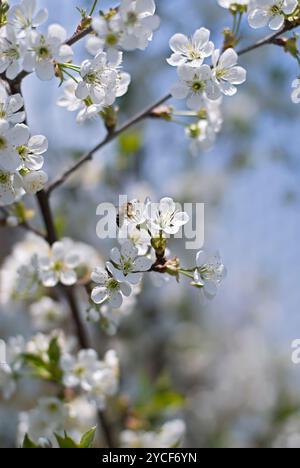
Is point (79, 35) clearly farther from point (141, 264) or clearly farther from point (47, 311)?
point (47, 311)

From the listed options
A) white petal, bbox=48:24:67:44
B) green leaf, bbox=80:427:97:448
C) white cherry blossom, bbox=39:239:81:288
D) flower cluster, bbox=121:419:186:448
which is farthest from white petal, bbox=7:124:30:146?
flower cluster, bbox=121:419:186:448

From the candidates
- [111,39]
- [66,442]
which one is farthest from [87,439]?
[111,39]

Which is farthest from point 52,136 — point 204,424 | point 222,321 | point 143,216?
point 222,321

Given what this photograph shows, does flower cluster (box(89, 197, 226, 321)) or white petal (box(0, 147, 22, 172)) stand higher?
white petal (box(0, 147, 22, 172))

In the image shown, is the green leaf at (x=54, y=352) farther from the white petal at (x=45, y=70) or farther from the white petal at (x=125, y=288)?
the white petal at (x=45, y=70)

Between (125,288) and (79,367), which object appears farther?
(79,367)

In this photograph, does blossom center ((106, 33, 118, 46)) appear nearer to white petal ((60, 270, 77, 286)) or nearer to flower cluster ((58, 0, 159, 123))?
flower cluster ((58, 0, 159, 123))
